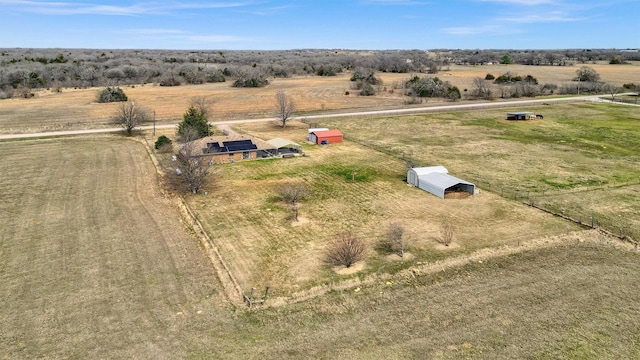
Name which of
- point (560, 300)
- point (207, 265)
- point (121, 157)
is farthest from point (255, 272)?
point (121, 157)

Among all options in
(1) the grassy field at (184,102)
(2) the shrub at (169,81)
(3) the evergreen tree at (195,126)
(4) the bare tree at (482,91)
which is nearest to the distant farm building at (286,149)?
A: (3) the evergreen tree at (195,126)

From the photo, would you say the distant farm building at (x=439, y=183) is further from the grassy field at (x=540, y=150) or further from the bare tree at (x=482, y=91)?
the bare tree at (x=482, y=91)

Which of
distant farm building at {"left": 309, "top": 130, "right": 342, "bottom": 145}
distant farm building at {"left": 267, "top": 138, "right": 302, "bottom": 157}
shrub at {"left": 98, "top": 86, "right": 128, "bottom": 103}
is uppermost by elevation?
→ shrub at {"left": 98, "top": 86, "right": 128, "bottom": 103}

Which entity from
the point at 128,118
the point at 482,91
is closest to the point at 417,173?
the point at 128,118

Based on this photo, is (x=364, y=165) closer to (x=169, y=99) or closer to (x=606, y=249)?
(x=606, y=249)

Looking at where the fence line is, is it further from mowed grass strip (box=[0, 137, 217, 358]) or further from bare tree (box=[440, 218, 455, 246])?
mowed grass strip (box=[0, 137, 217, 358])

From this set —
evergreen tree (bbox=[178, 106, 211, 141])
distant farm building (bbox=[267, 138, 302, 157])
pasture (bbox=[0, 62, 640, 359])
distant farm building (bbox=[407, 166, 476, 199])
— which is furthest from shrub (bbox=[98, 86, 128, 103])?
distant farm building (bbox=[407, 166, 476, 199])

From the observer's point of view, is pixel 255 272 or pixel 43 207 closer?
pixel 255 272

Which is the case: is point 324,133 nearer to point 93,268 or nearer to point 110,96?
point 93,268
